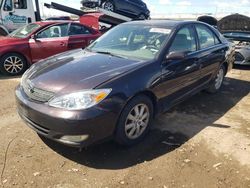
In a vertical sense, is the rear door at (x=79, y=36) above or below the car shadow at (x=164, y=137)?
above

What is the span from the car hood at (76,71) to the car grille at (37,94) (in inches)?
1.8

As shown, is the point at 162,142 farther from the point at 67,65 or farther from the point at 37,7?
the point at 37,7

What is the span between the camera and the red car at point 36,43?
7.44 meters

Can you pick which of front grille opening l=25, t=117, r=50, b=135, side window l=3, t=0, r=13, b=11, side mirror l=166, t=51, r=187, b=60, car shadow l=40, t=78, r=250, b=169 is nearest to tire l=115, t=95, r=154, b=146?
car shadow l=40, t=78, r=250, b=169

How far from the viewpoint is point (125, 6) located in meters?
13.1

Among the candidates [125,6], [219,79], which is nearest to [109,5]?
[125,6]

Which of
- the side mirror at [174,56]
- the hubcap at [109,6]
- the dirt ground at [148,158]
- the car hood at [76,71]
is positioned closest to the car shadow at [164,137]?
the dirt ground at [148,158]

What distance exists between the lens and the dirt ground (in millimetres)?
3051

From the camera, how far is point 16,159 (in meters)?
3.40

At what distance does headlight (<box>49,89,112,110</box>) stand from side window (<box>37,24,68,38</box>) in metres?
5.34

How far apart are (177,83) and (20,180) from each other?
253 centimetres

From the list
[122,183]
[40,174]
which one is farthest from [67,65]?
[122,183]

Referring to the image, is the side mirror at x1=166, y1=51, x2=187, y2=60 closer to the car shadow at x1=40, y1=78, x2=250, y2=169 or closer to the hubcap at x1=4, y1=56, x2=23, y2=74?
the car shadow at x1=40, y1=78, x2=250, y2=169

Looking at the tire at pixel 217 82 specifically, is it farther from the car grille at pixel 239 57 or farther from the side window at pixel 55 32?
the side window at pixel 55 32
